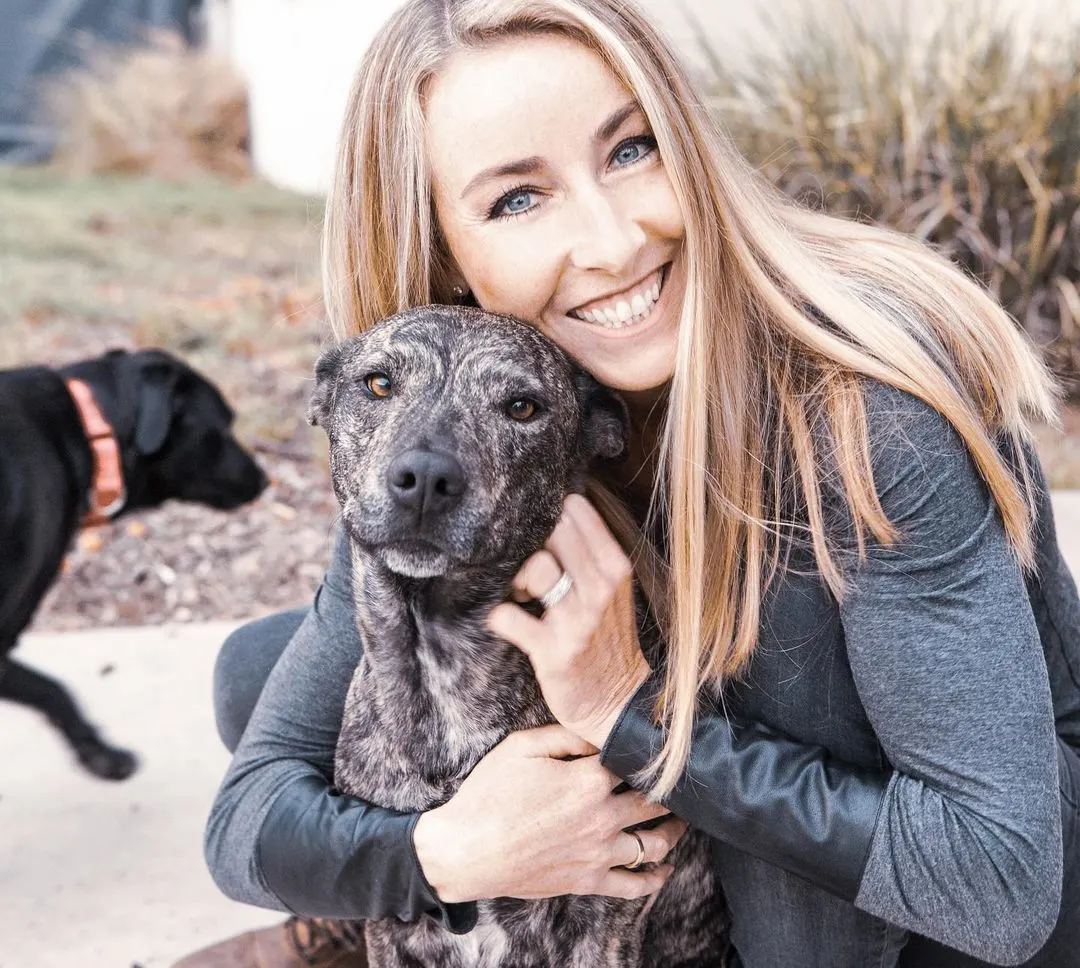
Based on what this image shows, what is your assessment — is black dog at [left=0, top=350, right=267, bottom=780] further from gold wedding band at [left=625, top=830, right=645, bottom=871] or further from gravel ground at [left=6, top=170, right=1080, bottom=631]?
gold wedding band at [left=625, top=830, right=645, bottom=871]


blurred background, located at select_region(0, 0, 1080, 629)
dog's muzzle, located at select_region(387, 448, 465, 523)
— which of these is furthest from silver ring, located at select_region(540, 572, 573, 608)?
blurred background, located at select_region(0, 0, 1080, 629)

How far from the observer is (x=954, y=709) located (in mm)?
1643

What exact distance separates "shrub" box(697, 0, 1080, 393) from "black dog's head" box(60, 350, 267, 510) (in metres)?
3.08

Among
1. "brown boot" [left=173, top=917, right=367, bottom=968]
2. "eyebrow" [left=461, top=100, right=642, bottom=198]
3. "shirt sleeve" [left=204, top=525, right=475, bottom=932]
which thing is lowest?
"brown boot" [left=173, top=917, right=367, bottom=968]

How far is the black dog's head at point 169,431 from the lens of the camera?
376cm

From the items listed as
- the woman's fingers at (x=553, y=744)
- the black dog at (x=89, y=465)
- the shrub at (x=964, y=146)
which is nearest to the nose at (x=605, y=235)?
the woman's fingers at (x=553, y=744)

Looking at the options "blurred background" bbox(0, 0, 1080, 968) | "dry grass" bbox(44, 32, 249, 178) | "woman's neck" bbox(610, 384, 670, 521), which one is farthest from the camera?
"dry grass" bbox(44, 32, 249, 178)

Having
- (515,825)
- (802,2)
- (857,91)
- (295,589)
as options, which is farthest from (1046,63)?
(515,825)

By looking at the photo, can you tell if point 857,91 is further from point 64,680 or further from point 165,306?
point 64,680

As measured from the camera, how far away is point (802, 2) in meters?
6.65

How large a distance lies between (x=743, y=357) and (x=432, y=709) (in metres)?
Answer: 0.79

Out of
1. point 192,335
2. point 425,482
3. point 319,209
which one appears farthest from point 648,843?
point 192,335

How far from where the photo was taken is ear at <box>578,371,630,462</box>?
6.85ft

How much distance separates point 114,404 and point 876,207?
390 centimetres
